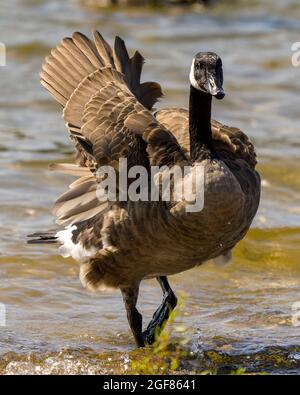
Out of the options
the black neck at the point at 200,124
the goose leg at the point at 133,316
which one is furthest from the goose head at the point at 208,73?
the goose leg at the point at 133,316

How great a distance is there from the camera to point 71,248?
6.92 meters

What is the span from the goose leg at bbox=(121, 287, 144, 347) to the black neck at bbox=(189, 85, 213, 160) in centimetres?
114

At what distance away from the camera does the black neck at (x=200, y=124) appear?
6.31 m

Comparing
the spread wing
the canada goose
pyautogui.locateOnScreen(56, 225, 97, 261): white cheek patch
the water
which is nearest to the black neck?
the canada goose

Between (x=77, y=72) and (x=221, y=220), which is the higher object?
(x=77, y=72)

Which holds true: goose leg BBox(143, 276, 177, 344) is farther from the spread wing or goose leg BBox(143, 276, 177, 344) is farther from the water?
the spread wing

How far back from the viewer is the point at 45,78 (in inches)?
284

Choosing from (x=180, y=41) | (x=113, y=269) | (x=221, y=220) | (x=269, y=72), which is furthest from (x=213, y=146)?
(x=180, y=41)

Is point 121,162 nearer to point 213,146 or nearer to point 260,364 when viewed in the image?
point 213,146

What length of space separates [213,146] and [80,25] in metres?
9.61

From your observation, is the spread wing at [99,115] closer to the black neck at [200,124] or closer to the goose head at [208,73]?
the black neck at [200,124]

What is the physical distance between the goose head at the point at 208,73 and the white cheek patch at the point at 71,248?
54.7 inches

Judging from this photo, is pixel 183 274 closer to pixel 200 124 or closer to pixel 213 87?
pixel 200 124

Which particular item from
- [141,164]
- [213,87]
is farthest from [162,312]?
[213,87]
